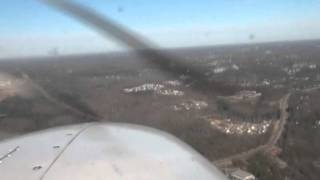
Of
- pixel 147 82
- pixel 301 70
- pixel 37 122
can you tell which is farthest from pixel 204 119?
pixel 37 122

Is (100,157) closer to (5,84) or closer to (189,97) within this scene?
(5,84)

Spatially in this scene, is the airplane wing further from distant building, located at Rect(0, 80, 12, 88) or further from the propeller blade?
distant building, located at Rect(0, 80, 12, 88)

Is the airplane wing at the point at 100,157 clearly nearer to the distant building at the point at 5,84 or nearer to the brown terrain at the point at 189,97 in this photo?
the brown terrain at the point at 189,97

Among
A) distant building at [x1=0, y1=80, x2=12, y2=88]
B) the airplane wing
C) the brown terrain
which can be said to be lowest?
the brown terrain

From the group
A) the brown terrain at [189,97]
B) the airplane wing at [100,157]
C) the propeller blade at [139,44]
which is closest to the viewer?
the airplane wing at [100,157]

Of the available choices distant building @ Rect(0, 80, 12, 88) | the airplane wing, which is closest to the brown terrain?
distant building @ Rect(0, 80, 12, 88)

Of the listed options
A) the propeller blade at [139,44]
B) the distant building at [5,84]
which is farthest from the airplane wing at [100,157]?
the distant building at [5,84]

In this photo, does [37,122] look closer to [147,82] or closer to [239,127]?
[147,82]

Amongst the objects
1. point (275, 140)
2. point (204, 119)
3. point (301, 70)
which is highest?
point (301, 70)

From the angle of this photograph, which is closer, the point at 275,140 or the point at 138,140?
the point at 138,140
